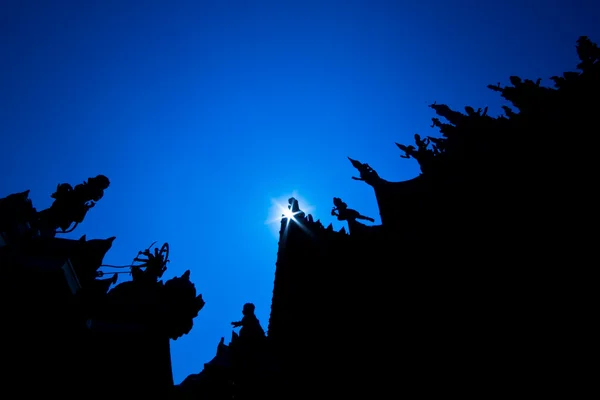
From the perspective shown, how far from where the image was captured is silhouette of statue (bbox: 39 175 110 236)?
3.90 metres

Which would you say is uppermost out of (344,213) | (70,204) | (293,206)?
(293,206)

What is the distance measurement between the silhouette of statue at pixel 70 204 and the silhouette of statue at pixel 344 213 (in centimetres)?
1043

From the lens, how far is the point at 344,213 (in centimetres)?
1402

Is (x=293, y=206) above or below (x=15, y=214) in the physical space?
above

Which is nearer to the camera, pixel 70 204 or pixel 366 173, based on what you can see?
pixel 70 204

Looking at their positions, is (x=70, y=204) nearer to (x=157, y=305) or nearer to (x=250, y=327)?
(x=157, y=305)

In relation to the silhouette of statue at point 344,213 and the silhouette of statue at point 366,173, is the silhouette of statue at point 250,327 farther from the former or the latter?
the silhouette of statue at point 366,173

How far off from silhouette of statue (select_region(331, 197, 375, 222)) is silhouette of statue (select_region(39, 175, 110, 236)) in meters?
10.4

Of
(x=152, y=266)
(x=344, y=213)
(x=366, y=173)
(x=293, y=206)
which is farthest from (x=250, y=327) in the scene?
(x=366, y=173)

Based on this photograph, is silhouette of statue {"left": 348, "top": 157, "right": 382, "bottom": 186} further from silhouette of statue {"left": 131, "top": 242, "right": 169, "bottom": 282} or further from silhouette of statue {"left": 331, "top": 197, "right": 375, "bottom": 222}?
silhouette of statue {"left": 131, "top": 242, "right": 169, "bottom": 282}

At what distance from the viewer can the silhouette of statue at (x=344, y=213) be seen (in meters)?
13.9

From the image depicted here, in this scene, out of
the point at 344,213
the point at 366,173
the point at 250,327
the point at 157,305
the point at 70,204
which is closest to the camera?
the point at 157,305

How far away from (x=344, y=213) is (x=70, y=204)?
10.9 meters

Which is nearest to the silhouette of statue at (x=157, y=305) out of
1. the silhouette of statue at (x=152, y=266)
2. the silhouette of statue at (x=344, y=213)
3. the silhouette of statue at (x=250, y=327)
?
the silhouette of statue at (x=152, y=266)
